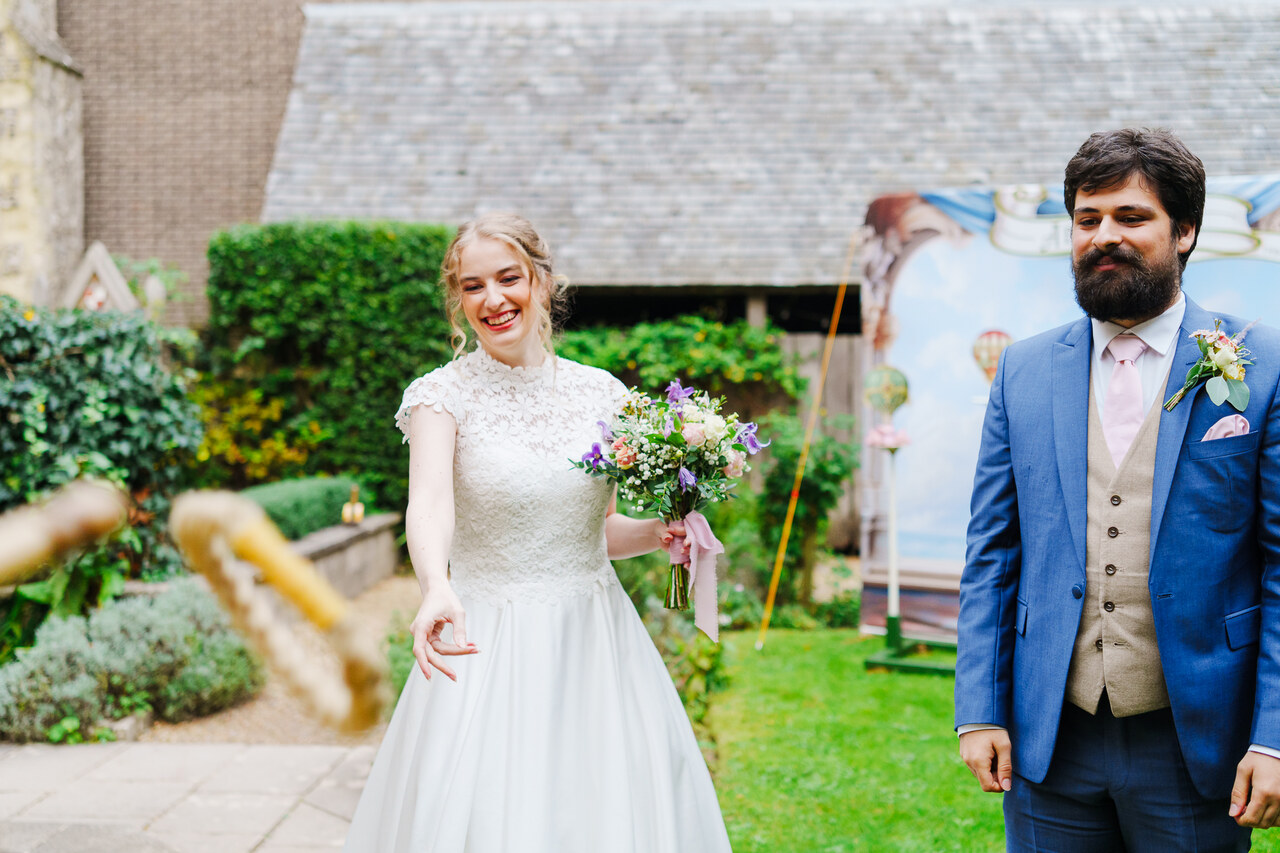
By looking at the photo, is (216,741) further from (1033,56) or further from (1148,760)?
(1033,56)

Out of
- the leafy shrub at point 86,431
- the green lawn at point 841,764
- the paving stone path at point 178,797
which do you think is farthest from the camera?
the leafy shrub at point 86,431

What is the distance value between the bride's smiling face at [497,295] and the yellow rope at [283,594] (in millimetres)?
1720

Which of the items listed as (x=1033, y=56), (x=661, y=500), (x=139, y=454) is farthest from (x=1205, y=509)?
(x=1033, y=56)

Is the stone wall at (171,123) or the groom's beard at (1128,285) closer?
the groom's beard at (1128,285)

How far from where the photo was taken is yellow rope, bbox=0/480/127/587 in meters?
0.75

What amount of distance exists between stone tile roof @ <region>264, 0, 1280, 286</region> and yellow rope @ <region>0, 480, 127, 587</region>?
342 inches

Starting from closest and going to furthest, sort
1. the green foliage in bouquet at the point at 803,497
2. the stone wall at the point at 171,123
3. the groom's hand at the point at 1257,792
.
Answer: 1. the groom's hand at the point at 1257,792
2. the green foliage in bouquet at the point at 803,497
3. the stone wall at the point at 171,123

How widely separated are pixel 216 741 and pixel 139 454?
88.4 inches

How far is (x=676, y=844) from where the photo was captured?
2381mm

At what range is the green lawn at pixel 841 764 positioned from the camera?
12.4 ft

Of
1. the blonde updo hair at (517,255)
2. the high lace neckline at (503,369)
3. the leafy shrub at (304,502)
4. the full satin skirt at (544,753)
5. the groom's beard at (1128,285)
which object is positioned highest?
the blonde updo hair at (517,255)

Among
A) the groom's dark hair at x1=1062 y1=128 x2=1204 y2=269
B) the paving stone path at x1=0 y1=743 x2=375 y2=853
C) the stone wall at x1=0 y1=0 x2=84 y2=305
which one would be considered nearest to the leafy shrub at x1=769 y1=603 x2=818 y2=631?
the paving stone path at x1=0 y1=743 x2=375 y2=853

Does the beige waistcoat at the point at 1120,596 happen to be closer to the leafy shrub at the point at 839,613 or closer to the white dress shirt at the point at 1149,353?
the white dress shirt at the point at 1149,353

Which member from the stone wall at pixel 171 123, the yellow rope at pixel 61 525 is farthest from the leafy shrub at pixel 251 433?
the yellow rope at pixel 61 525
